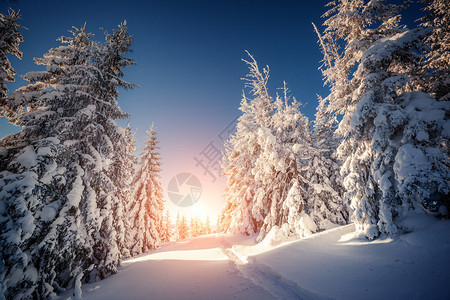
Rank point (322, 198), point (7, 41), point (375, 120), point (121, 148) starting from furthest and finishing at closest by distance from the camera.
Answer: point (322, 198), point (121, 148), point (7, 41), point (375, 120)

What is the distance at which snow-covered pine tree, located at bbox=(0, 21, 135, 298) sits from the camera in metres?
5.40

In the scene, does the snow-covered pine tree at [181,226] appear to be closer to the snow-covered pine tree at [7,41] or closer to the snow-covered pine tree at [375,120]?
the snow-covered pine tree at [7,41]

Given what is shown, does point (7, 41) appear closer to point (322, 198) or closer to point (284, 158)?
point (284, 158)

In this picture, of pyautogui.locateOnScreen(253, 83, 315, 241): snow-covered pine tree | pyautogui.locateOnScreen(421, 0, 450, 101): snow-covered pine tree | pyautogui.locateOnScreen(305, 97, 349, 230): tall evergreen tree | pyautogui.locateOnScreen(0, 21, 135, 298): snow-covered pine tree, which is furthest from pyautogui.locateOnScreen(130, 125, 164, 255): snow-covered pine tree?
pyautogui.locateOnScreen(421, 0, 450, 101): snow-covered pine tree

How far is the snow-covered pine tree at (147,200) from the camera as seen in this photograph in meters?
18.9

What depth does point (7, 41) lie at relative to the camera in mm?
7965

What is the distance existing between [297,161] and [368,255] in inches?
284

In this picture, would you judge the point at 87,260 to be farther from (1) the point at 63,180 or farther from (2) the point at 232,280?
(2) the point at 232,280

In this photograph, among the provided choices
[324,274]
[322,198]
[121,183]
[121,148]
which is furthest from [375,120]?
[121,183]

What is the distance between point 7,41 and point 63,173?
23.6 ft

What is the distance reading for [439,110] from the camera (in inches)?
226

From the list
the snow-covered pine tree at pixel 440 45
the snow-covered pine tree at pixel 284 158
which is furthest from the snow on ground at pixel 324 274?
the snow-covered pine tree at pixel 440 45

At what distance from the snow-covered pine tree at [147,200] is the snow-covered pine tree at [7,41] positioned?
14323mm

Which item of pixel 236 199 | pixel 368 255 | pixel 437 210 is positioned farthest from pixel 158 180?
pixel 437 210
